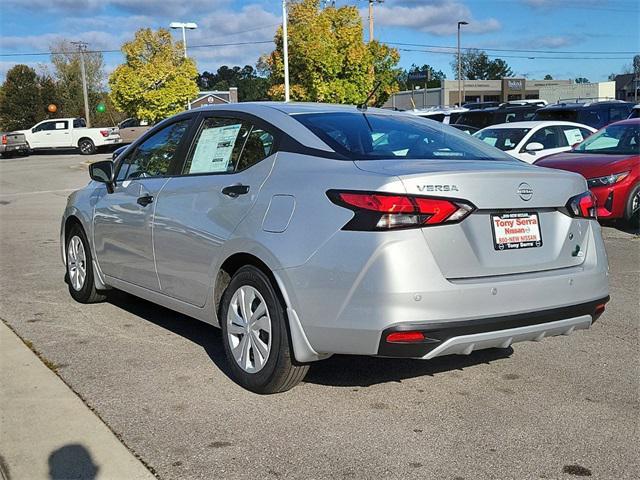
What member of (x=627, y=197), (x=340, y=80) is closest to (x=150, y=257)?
(x=627, y=197)

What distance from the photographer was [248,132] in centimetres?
458

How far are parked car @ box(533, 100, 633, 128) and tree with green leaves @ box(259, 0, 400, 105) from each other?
16.2 meters

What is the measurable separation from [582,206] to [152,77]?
32.4 metres

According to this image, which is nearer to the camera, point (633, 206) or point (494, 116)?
point (633, 206)

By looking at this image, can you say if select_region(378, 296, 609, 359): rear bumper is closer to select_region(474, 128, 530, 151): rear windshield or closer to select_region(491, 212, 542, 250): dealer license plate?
select_region(491, 212, 542, 250): dealer license plate

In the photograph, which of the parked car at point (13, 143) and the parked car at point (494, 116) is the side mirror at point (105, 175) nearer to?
the parked car at point (494, 116)

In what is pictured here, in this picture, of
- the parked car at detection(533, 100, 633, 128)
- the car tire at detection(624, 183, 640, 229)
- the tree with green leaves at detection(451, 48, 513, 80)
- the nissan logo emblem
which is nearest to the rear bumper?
the nissan logo emblem

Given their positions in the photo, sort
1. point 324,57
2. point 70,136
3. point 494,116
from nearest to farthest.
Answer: point 494,116 → point 324,57 → point 70,136

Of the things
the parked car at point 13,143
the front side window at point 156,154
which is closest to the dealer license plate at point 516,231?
the front side window at point 156,154

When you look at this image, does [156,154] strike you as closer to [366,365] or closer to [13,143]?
[366,365]

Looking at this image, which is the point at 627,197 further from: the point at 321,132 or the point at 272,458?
the point at 272,458

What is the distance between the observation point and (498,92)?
78.9 metres

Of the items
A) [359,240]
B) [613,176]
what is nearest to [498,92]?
[613,176]

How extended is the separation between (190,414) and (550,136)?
455 inches
